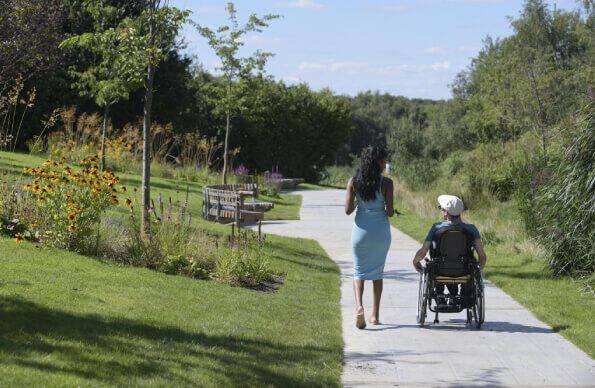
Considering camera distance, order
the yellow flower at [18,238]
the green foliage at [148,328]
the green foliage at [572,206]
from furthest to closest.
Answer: the green foliage at [572,206]
the yellow flower at [18,238]
the green foliage at [148,328]

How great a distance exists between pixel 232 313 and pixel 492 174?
18.0 m

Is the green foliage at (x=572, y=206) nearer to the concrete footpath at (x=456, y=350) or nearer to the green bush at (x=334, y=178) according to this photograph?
the concrete footpath at (x=456, y=350)

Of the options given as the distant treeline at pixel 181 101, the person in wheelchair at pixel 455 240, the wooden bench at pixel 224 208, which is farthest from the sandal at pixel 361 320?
the distant treeline at pixel 181 101

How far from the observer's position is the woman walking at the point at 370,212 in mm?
8562

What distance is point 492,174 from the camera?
2528cm

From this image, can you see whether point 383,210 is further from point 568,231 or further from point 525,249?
point 525,249

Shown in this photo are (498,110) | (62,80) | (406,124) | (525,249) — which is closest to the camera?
(525,249)

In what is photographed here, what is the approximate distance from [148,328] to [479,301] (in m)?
3.29

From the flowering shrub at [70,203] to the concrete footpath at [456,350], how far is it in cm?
305

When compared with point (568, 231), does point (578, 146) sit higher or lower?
higher

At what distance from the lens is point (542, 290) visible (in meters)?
10.9

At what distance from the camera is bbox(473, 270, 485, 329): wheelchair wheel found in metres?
8.41

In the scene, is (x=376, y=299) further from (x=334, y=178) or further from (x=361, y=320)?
(x=334, y=178)

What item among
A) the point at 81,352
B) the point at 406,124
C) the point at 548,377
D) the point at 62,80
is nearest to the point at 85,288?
the point at 81,352
